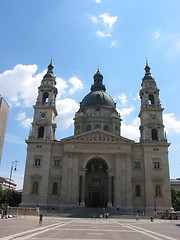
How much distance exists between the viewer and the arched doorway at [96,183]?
174 ft

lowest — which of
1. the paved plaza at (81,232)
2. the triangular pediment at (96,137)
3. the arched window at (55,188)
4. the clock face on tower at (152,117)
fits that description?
the paved plaza at (81,232)

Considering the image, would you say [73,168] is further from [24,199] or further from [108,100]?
[108,100]

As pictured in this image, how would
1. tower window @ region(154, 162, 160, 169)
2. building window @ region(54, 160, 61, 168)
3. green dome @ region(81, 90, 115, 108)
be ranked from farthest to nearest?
green dome @ region(81, 90, 115, 108) < building window @ region(54, 160, 61, 168) < tower window @ region(154, 162, 160, 169)

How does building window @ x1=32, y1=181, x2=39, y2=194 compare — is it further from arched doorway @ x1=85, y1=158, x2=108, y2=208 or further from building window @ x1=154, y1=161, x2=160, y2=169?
building window @ x1=154, y1=161, x2=160, y2=169

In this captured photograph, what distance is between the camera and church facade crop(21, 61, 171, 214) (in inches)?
1884

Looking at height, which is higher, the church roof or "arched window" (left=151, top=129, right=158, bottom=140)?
the church roof

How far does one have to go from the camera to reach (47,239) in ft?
37.2

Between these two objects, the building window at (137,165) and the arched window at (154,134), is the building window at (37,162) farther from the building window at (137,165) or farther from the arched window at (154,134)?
the arched window at (154,134)

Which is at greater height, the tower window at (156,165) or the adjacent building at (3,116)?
the tower window at (156,165)

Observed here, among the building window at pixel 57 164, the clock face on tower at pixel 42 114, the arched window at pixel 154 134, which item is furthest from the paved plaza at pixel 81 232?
the clock face on tower at pixel 42 114

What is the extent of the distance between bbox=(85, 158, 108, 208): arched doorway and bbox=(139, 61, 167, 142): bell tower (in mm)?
10706

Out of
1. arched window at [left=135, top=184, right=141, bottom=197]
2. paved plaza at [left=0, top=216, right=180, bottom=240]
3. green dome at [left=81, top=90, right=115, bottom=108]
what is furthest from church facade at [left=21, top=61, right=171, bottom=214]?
paved plaza at [left=0, top=216, right=180, bottom=240]

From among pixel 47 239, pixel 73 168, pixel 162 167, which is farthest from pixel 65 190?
pixel 47 239

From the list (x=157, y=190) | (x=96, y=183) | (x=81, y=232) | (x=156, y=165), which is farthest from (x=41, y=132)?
(x=81, y=232)
